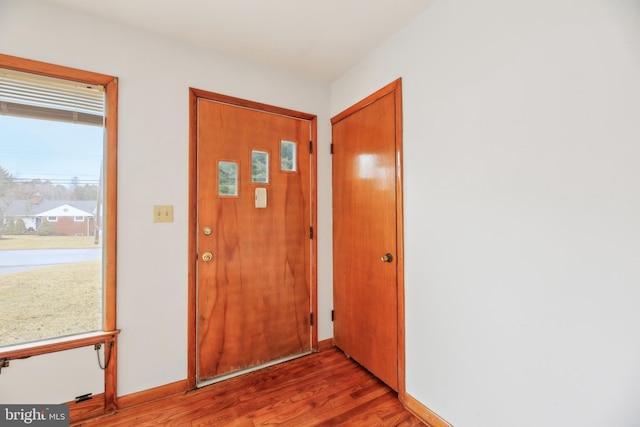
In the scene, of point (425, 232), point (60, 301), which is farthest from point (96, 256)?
point (425, 232)

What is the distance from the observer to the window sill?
1457 millimetres

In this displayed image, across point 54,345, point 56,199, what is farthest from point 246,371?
point 56,199

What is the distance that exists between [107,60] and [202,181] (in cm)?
92

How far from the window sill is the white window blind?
1321 mm

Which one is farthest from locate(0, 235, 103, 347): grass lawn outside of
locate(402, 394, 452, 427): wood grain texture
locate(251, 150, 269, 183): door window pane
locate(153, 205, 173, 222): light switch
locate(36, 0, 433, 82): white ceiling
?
locate(402, 394, 452, 427): wood grain texture

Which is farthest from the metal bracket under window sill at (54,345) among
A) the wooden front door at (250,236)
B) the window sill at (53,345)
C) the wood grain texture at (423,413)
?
the wood grain texture at (423,413)

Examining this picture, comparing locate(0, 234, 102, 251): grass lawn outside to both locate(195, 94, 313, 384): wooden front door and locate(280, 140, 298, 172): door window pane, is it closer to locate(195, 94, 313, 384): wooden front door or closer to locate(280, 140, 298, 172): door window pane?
locate(195, 94, 313, 384): wooden front door

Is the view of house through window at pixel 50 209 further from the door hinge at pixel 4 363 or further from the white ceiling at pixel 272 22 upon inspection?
the white ceiling at pixel 272 22

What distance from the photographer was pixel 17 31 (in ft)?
4.83

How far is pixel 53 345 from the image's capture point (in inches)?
60.2

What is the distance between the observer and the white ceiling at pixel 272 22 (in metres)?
1.55

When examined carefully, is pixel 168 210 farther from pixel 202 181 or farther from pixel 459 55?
pixel 459 55

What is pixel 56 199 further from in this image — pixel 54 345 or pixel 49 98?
pixel 54 345

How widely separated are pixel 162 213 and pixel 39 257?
27.5 inches
